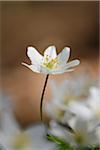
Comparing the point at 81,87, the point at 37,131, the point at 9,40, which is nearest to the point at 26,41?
the point at 9,40

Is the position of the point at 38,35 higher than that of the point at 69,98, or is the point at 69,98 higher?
the point at 38,35

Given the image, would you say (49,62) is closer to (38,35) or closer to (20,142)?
(20,142)

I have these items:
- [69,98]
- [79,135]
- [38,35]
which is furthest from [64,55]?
[38,35]

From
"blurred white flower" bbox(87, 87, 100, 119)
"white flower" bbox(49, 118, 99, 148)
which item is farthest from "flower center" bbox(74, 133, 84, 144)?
"blurred white flower" bbox(87, 87, 100, 119)

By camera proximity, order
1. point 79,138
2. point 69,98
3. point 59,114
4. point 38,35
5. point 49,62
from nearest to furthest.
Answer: point 79,138 → point 49,62 → point 59,114 → point 69,98 → point 38,35

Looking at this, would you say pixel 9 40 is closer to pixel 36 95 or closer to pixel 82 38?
pixel 82 38

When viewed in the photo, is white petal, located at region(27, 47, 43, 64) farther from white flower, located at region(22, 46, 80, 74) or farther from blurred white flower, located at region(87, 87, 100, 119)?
blurred white flower, located at region(87, 87, 100, 119)
